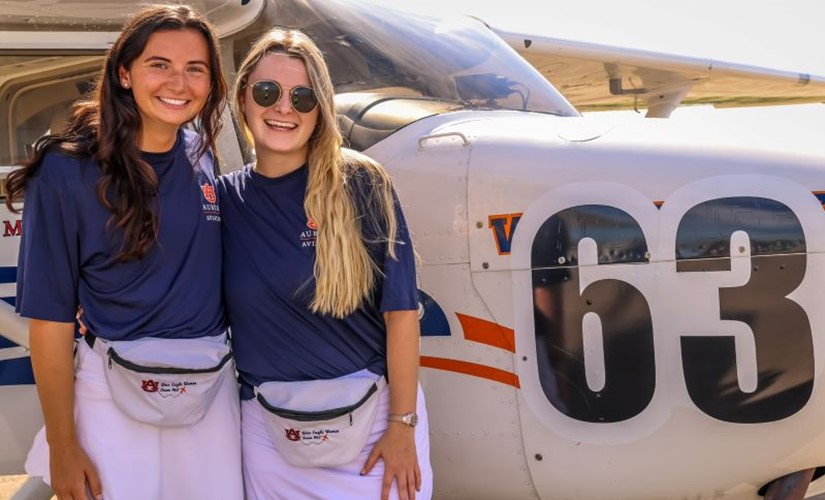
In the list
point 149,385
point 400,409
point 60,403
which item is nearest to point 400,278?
point 400,409

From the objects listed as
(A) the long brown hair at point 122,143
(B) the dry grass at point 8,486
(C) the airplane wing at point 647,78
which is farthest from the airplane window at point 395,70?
(B) the dry grass at point 8,486

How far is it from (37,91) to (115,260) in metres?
1.92

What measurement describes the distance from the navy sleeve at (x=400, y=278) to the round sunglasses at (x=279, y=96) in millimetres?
341

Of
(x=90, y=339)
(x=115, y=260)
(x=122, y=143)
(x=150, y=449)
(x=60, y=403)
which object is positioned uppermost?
(x=122, y=143)

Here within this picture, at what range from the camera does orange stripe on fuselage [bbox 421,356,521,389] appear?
3.15 meters

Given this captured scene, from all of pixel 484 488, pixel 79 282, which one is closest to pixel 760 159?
pixel 484 488

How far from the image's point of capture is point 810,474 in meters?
3.01

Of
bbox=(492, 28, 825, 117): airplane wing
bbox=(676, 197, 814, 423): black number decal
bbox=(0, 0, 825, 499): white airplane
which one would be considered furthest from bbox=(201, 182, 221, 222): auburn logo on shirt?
bbox=(492, 28, 825, 117): airplane wing

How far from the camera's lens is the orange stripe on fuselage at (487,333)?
10.3 ft

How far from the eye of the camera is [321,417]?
243 centimetres

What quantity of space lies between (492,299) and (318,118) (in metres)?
0.93

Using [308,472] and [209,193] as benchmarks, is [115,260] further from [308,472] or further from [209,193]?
[308,472]

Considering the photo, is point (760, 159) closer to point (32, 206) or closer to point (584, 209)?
point (584, 209)

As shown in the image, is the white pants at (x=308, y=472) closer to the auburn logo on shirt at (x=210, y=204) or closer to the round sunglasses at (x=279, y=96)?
the auburn logo on shirt at (x=210, y=204)
